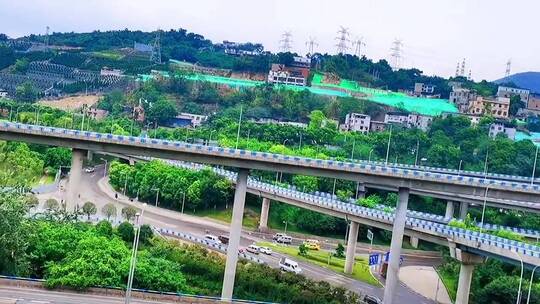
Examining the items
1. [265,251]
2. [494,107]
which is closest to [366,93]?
[494,107]

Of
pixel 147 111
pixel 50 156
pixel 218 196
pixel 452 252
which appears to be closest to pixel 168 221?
pixel 218 196

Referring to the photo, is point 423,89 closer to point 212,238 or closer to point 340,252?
point 340,252

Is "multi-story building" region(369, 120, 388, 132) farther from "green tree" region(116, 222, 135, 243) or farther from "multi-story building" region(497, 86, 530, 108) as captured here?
"green tree" region(116, 222, 135, 243)

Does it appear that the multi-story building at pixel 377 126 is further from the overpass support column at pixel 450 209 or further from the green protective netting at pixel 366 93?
the overpass support column at pixel 450 209

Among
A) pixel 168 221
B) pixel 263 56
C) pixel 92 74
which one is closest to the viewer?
pixel 168 221

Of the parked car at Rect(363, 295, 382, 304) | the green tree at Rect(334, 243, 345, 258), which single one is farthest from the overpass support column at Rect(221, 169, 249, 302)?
the green tree at Rect(334, 243, 345, 258)

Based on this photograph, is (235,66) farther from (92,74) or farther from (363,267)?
(363,267)
